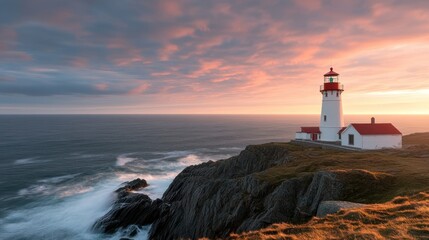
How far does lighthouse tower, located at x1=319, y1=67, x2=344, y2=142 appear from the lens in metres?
56.0

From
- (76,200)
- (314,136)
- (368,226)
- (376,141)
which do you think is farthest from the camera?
(314,136)

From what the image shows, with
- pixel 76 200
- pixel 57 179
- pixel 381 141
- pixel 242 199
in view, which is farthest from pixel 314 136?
pixel 57 179

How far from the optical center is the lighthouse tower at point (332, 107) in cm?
5600

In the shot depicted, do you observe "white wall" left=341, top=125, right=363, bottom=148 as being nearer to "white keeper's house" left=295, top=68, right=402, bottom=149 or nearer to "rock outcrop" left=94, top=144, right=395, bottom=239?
"white keeper's house" left=295, top=68, right=402, bottom=149

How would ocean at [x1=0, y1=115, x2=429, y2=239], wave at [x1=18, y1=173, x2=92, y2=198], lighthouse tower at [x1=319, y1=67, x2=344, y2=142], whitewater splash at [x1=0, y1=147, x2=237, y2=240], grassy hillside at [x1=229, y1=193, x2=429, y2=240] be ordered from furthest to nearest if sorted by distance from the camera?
lighthouse tower at [x1=319, y1=67, x2=344, y2=142]
wave at [x1=18, y1=173, x2=92, y2=198]
ocean at [x1=0, y1=115, x2=429, y2=239]
whitewater splash at [x1=0, y1=147, x2=237, y2=240]
grassy hillside at [x1=229, y1=193, x2=429, y2=240]

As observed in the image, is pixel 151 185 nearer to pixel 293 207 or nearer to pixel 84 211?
pixel 84 211

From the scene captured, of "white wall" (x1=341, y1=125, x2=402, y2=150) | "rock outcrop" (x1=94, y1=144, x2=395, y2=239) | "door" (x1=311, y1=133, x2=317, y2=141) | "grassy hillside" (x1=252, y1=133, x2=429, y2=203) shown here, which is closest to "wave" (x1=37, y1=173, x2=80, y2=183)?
"rock outcrop" (x1=94, y1=144, x2=395, y2=239)

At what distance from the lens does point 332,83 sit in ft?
183

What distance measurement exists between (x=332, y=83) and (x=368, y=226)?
152 ft

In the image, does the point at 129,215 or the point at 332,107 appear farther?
the point at 332,107

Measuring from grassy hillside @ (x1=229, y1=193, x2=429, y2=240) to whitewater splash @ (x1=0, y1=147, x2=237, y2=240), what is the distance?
80.8ft

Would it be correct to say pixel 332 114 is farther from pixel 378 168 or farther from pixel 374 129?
pixel 378 168

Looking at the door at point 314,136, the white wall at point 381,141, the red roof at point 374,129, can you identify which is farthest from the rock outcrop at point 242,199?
the white wall at point 381,141

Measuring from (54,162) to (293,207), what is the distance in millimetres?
71981
